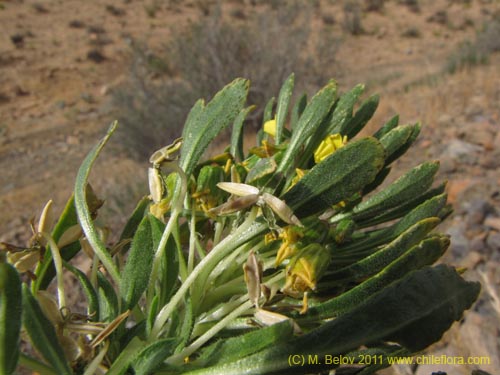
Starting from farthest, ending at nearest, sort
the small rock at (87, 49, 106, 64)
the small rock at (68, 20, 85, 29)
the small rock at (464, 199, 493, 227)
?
the small rock at (68, 20, 85, 29), the small rock at (87, 49, 106, 64), the small rock at (464, 199, 493, 227)

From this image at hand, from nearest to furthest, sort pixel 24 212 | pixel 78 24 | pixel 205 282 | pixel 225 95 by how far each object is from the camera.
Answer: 1. pixel 205 282
2. pixel 225 95
3. pixel 24 212
4. pixel 78 24

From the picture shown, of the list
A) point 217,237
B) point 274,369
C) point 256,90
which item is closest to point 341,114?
point 217,237

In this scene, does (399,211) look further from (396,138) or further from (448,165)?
(448,165)

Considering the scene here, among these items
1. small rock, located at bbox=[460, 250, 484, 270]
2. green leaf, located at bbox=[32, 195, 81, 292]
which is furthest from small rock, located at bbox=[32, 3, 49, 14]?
green leaf, located at bbox=[32, 195, 81, 292]

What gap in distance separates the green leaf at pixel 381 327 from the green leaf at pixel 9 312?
0.27 m

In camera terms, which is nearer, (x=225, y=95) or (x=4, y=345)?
(x=4, y=345)

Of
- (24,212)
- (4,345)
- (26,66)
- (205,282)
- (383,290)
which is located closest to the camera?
(4,345)

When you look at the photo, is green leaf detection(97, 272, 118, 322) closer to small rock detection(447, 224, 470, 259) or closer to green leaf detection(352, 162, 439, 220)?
green leaf detection(352, 162, 439, 220)

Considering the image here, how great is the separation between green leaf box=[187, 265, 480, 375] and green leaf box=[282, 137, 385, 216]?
0.59 feet

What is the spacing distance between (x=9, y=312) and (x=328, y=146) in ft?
2.06

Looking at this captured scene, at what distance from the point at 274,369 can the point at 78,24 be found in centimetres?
1268

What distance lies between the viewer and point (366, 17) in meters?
13.7

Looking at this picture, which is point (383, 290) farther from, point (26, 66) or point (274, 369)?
point (26, 66)

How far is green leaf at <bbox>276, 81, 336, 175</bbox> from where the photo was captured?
3.09ft
